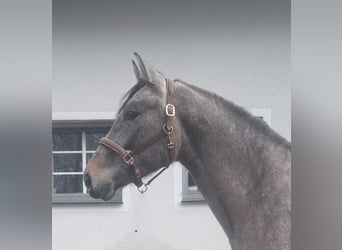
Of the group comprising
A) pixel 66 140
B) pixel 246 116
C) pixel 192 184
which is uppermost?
pixel 246 116

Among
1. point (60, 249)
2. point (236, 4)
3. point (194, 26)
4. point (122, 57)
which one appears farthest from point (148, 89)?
point (60, 249)

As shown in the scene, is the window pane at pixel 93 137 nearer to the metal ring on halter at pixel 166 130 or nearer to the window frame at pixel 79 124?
the window frame at pixel 79 124

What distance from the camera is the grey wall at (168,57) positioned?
1483mm

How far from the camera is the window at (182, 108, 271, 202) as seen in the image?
1474mm

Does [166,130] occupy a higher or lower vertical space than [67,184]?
higher

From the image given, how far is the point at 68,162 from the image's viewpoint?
1.51 m

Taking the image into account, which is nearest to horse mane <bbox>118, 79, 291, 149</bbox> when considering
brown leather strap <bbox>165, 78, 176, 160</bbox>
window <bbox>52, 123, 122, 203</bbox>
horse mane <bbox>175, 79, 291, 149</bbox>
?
horse mane <bbox>175, 79, 291, 149</bbox>

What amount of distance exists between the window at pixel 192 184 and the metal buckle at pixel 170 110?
35 centimetres

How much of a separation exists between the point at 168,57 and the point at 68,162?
2.20 feet

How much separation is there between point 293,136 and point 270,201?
0.34m

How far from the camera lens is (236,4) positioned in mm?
1497

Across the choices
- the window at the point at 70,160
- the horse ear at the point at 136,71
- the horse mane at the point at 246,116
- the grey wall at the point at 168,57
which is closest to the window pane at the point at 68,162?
the window at the point at 70,160

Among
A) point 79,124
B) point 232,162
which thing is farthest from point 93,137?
point 232,162

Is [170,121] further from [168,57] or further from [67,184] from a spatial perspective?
[67,184]
